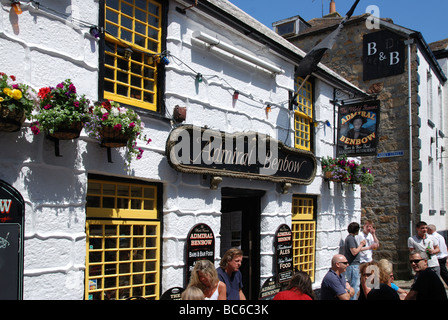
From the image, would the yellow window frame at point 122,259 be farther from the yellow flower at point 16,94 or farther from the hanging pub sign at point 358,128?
the hanging pub sign at point 358,128

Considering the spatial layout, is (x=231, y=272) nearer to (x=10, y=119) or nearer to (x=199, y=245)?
(x=199, y=245)

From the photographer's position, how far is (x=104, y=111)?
4.98 metres

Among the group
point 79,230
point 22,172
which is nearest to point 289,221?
point 79,230

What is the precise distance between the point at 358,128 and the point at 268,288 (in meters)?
4.13

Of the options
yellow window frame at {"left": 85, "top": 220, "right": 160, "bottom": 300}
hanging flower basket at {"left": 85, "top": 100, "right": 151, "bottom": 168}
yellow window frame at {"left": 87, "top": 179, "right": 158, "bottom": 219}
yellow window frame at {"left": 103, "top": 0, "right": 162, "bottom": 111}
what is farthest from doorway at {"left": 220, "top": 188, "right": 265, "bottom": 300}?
hanging flower basket at {"left": 85, "top": 100, "right": 151, "bottom": 168}

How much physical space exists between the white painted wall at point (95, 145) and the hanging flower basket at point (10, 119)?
300 millimetres

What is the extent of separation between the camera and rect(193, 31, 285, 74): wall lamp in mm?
6805

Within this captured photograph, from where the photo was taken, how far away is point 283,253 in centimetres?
848

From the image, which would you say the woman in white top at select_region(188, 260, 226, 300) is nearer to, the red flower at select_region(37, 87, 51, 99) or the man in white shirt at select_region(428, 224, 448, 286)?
the red flower at select_region(37, 87, 51, 99)

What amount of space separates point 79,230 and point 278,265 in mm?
4396

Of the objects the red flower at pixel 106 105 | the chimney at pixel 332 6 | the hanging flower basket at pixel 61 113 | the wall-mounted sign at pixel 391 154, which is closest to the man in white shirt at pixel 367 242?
the wall-mounted sign at pixel 391 154

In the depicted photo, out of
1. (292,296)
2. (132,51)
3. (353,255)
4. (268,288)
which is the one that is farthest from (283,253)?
(132,51)

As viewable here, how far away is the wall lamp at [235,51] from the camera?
6805 mm

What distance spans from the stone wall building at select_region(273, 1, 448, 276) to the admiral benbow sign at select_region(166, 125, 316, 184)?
527cm
